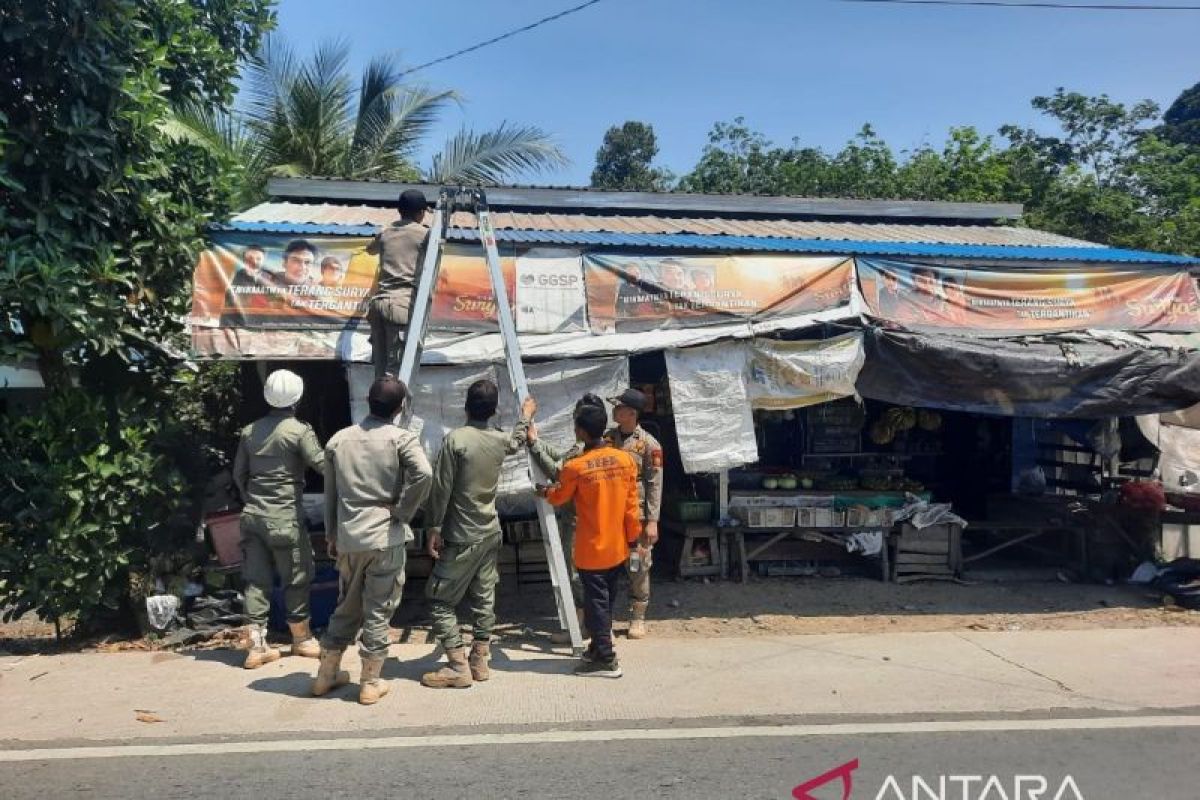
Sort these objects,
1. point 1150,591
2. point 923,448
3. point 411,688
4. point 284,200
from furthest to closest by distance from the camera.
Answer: point 923,448, point 284,200, point 1150,591, point 411,688

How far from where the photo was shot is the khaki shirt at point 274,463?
601 centimetres

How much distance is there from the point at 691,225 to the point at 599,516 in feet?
15.7

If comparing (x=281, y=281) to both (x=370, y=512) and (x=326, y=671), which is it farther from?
(x=326, y=671)

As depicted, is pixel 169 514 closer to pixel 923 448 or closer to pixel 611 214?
pixel 611 214

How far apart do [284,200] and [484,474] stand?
5565mm

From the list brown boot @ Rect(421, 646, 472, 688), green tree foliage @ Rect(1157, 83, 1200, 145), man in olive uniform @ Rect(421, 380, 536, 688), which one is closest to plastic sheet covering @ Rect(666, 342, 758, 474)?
man in olive uniform @ Rect(421, 380, 536, 688)

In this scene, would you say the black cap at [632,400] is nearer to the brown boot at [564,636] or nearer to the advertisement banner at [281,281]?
the brown boot at [564,636]

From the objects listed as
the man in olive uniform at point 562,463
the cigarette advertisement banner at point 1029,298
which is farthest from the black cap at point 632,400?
the cigarette advertisement banner at point 1029,298

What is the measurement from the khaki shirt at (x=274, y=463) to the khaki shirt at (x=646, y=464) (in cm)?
218

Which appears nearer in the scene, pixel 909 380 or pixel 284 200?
pixel 909 380

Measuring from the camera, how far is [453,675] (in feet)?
18.3

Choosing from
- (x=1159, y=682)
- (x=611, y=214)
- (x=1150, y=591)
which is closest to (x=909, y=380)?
(x=1159, y=682)

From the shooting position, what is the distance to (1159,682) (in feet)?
19.4

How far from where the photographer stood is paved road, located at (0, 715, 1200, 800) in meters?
4.12
